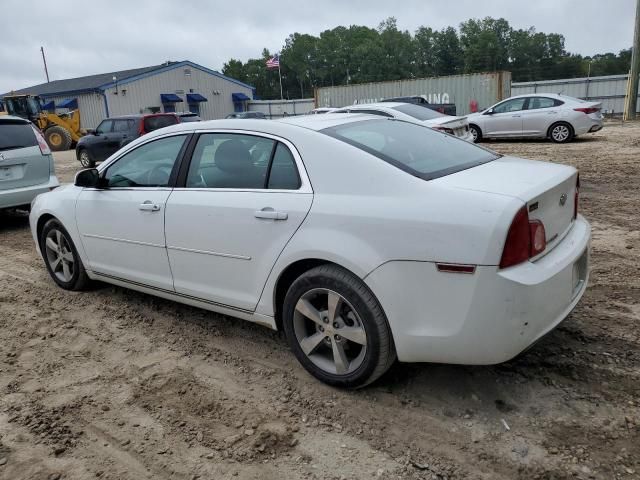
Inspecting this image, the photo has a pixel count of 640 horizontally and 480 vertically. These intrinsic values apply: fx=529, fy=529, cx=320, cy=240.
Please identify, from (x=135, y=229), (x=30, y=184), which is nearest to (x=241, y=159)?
(x=135, y=229)

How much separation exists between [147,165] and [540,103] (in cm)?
1381

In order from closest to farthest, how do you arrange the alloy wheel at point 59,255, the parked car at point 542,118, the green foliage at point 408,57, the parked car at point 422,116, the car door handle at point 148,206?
the car door handle at point 148,206 → the alloy wheel at point 59,255 → the parked car at point 422,116 → the parked car at point 542,118 → the green foliage at point 408,57

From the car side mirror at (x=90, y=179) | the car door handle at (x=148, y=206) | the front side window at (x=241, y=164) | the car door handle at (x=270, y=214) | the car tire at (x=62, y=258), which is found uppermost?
the front side window at (x=241, y=164)

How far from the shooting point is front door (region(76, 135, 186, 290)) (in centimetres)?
384

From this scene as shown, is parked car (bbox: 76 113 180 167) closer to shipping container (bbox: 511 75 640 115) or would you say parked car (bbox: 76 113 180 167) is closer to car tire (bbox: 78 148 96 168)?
car tire (bbox: 78 148 96 168)

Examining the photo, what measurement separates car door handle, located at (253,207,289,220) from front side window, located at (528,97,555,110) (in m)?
14.1

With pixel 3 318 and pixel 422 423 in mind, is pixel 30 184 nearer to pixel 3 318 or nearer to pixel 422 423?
pixel 3 318

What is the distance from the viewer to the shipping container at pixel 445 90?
26359 millimetres

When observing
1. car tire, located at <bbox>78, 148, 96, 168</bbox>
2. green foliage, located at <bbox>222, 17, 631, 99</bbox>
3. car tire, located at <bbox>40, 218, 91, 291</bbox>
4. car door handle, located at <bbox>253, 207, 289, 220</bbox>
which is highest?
green foliage, located at <bbox>222, 17, 631, 99</bbox>

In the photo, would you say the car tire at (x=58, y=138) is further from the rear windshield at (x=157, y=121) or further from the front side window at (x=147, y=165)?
the front side window at (x=147, y=165)

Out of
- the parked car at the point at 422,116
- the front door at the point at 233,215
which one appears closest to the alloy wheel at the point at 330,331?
the front door at the point at 233,215

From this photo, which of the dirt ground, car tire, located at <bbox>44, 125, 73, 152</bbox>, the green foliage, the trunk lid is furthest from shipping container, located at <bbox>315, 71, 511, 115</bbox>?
the green foliage

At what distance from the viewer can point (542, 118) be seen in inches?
591

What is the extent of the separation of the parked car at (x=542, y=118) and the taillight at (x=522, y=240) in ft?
44.9
